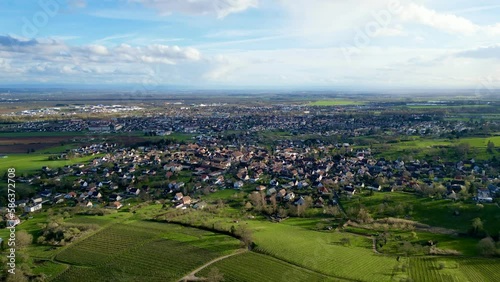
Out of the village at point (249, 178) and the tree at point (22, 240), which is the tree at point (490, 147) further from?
the tree at point (22, 240)

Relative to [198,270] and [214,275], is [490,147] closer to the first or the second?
[214,275]

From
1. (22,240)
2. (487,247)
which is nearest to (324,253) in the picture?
(487,247)

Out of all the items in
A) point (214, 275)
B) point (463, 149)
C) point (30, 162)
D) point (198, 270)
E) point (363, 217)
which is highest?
point (463, 149)

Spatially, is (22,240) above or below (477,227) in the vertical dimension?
below

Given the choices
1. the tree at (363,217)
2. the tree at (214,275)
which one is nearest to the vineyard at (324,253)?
the tree at (363,217)

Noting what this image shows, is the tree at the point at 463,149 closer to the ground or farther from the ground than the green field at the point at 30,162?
farther from the ground

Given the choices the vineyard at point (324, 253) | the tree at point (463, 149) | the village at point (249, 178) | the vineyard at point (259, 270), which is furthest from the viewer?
the tree at point (463, 149)
